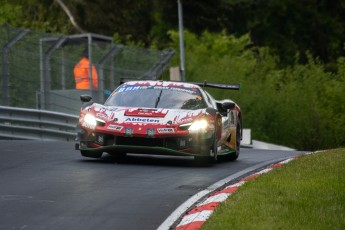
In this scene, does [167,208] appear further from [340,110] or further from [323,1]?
[323,1]

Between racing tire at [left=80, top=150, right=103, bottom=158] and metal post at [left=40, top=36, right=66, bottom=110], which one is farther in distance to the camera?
metal post at [left=40, top=36, right=66, bottom=110]

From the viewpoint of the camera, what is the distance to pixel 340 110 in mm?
57938

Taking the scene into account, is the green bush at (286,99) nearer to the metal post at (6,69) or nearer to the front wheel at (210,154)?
the metal post at (6,69)

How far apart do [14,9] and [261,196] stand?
183 ft

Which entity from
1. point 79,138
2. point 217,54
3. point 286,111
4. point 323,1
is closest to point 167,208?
point 79,138

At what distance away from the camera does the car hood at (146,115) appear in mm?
17578

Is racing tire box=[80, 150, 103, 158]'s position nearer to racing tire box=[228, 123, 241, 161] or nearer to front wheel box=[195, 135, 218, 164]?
front wheel box=[195, 135, 218, 164]

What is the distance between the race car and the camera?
1752 centimetres

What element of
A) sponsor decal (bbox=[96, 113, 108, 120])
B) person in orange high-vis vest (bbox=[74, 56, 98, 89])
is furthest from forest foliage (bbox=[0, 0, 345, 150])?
sponsor decal (bbox=[96, 113, 108, 120])

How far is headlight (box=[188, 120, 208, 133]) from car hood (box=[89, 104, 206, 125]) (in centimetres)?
8

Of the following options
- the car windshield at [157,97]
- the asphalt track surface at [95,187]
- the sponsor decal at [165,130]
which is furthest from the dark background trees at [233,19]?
the sponsor decal at [165,130]

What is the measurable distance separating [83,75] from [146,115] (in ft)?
45.5

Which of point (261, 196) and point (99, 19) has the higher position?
point (99, 19)

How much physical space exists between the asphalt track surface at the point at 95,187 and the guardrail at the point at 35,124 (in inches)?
225
